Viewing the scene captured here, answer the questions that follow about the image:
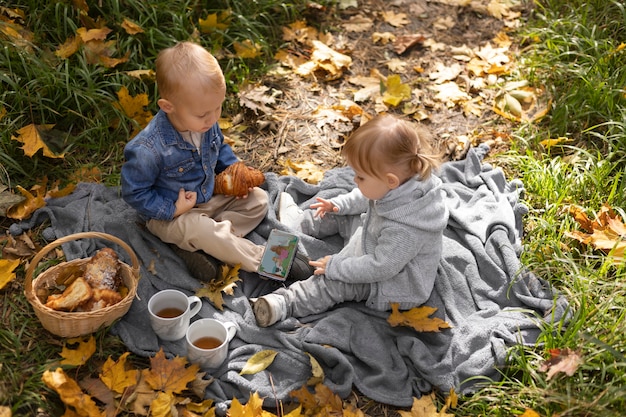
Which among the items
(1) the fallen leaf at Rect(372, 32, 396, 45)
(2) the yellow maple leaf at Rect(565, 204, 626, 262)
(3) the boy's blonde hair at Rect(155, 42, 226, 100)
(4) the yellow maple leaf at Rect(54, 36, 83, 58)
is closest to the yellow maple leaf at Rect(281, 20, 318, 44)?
(1) the fallen leaf at Rect(372, 32, 396, 45)

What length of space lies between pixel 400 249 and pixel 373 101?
2120 mm

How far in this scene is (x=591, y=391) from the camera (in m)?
2.91

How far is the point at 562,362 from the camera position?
298cm

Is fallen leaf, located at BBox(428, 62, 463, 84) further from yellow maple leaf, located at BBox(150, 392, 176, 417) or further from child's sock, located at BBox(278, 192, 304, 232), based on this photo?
yellow maple leaf, located at BBox(150, 392, 176, 417)

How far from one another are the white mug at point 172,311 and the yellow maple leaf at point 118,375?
0.23 meters

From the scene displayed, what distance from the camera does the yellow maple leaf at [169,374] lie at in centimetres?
304

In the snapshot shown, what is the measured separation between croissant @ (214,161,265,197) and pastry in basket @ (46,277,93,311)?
107 cm

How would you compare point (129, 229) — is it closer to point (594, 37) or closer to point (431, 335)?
point (431, 335)

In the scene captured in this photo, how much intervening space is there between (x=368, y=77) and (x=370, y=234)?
2.25 meters

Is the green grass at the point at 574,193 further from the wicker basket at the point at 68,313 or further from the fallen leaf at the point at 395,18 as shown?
the wicker basket at the point at 68,313

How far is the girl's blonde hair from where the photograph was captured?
319 centimetres

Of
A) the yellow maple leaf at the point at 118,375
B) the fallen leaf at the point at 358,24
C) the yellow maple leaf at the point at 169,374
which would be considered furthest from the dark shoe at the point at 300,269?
the fallen leaf at the point at 358,24

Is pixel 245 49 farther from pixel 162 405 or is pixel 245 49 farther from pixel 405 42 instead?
pixel 162 405

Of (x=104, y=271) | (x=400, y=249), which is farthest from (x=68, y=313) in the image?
(x=400, y=249)
